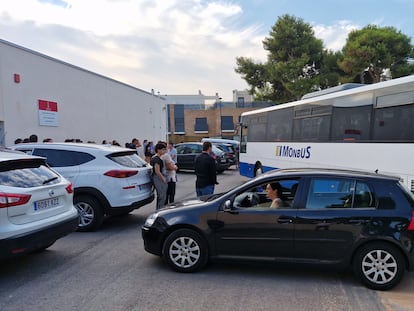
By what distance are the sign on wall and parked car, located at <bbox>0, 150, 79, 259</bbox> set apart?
34.8ft

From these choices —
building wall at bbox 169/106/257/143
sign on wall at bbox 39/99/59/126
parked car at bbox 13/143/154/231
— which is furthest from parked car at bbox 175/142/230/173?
building wall at bbox 169/106/257/143

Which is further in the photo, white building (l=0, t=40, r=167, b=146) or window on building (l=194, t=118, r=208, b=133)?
window on building (l=194, t=118, r=208, b=133)

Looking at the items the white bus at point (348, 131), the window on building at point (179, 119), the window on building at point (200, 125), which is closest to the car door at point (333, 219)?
the white bus at point (348, 131)

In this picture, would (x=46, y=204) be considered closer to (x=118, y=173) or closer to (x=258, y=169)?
(x=118, y=173)

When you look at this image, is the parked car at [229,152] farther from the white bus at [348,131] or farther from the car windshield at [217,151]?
the white bus at [348,131]

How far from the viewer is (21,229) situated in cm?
435

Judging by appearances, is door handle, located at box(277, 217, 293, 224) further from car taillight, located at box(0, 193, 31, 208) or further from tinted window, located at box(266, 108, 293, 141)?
tinted window, located at box(266, 108, 293, 141)

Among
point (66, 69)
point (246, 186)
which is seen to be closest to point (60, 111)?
point (66, 69)

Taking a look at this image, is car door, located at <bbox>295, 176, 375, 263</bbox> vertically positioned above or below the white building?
below

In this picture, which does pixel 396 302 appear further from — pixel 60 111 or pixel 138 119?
pixel 138 119

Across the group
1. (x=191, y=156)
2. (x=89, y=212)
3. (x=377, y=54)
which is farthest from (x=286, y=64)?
(x=89, y=212)

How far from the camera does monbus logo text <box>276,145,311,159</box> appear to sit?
34.4 ft

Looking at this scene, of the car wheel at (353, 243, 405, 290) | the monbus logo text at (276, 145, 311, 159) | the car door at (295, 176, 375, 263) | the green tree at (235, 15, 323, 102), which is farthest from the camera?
the green tree at (235, 15, 323, 102)

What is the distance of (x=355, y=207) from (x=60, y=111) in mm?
14813
